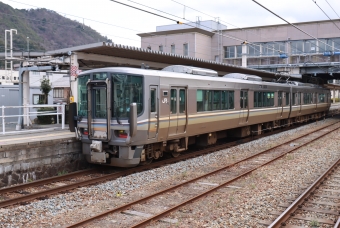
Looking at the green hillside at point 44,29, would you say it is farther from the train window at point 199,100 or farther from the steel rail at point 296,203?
the steel rail at point 296,203

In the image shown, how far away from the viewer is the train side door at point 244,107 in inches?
655

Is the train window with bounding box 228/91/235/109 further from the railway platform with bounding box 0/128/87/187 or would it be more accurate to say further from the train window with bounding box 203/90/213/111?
the railway platform with bounding box 0/128/87/187

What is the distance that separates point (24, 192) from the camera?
28.9ft

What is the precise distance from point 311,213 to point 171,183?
356cm

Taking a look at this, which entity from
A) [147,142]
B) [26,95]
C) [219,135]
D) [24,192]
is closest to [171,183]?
[147,142]

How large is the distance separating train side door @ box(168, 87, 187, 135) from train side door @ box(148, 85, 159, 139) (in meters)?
0.80

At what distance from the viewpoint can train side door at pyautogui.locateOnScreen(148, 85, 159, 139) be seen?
1072cm

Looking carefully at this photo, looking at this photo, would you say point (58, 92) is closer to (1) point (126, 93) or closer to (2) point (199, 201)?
(1) point (126, 93)

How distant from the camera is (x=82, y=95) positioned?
11.3 meters

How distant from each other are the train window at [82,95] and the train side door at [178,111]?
8.32 feet

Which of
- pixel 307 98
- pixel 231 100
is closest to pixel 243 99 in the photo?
pixel 231 100

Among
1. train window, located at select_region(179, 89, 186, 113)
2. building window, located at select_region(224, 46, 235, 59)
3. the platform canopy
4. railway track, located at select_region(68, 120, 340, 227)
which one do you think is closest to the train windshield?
the platform canopy

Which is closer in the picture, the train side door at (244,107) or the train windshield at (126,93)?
the train windshield at (126,93)

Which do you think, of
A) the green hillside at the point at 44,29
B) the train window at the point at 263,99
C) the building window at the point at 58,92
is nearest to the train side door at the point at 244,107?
the train window at the point at 263,99
